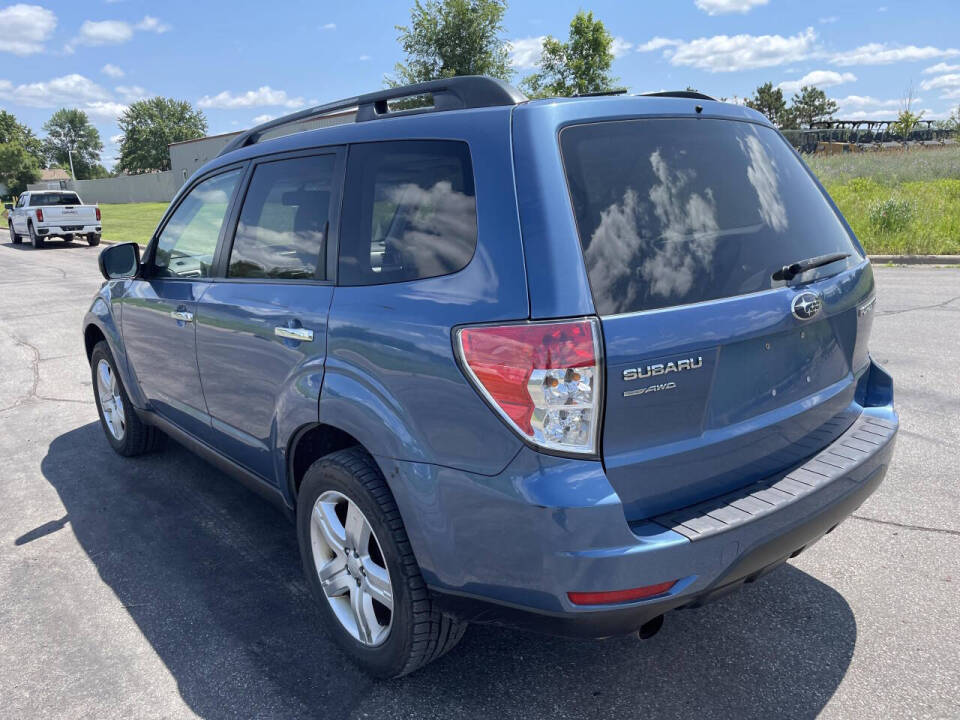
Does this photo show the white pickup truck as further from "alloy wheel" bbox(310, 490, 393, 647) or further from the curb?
"alloy wheel" bbox(310, 490, 393, 647)

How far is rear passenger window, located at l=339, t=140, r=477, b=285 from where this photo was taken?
229 centimetres

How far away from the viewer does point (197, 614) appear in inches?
122

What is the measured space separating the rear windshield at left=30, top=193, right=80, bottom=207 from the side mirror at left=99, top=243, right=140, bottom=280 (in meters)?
23.7

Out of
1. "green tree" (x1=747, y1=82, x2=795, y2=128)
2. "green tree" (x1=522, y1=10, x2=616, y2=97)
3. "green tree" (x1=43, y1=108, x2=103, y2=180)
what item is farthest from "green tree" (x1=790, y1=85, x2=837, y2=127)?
"green tree" (x1=43, y1=108, x2=103, y2=180)

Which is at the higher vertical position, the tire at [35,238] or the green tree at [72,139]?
the green tree at [72,139]

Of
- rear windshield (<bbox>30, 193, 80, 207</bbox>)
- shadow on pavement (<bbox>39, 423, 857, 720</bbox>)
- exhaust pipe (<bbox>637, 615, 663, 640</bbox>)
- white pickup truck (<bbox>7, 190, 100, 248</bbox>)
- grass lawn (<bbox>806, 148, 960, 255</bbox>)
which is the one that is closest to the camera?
exhaust pipe (<bbox>637, 615, 663, 640</bbox>)

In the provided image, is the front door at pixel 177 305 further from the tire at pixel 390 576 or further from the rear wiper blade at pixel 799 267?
the rear wiper blade at pixel 799 267

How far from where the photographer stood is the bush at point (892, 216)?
14.4 meters

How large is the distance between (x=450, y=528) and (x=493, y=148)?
1.12m

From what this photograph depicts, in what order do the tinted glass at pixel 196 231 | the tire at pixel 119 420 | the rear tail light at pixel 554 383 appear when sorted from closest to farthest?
the rear tail light at pixel 554 383
the tinted glass at pixel 196 231
the tire at pixel 119 420

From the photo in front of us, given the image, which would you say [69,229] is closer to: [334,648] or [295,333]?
[295,333]

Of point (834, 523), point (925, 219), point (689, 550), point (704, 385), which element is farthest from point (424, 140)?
point (925, 219)

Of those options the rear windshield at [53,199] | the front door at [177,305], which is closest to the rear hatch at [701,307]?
the front door at [177,305]

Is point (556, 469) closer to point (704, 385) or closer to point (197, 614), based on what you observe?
point (704, 385)
